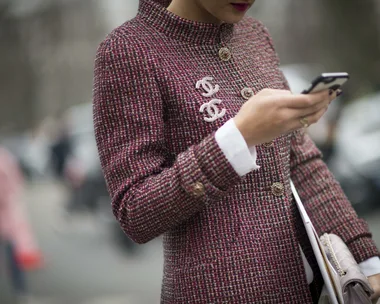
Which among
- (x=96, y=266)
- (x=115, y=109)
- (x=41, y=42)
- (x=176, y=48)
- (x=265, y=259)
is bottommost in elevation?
(x=41, y=42)

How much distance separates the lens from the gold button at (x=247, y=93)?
5.85 feet

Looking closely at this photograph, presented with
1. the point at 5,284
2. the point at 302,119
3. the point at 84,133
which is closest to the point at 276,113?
the point at 302,119

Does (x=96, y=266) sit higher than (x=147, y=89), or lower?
lower

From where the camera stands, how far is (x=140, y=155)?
1.68 meters

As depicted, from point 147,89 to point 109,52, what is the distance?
119 millimetres

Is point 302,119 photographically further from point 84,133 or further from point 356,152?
point 84,133

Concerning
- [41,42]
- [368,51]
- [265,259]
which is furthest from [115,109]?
[41,42]

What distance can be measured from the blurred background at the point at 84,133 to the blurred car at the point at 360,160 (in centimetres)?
1

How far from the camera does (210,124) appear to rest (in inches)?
67.5

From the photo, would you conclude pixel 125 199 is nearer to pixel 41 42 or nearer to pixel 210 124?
pixel 210 124

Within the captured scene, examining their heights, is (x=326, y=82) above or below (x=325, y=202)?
above

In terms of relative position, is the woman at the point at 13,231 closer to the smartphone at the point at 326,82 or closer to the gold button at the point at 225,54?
the gold button at the point at 225,54

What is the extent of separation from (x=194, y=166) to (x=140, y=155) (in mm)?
148

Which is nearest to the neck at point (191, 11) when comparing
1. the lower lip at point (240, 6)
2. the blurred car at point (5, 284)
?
the lower lip at point (240, 6)
